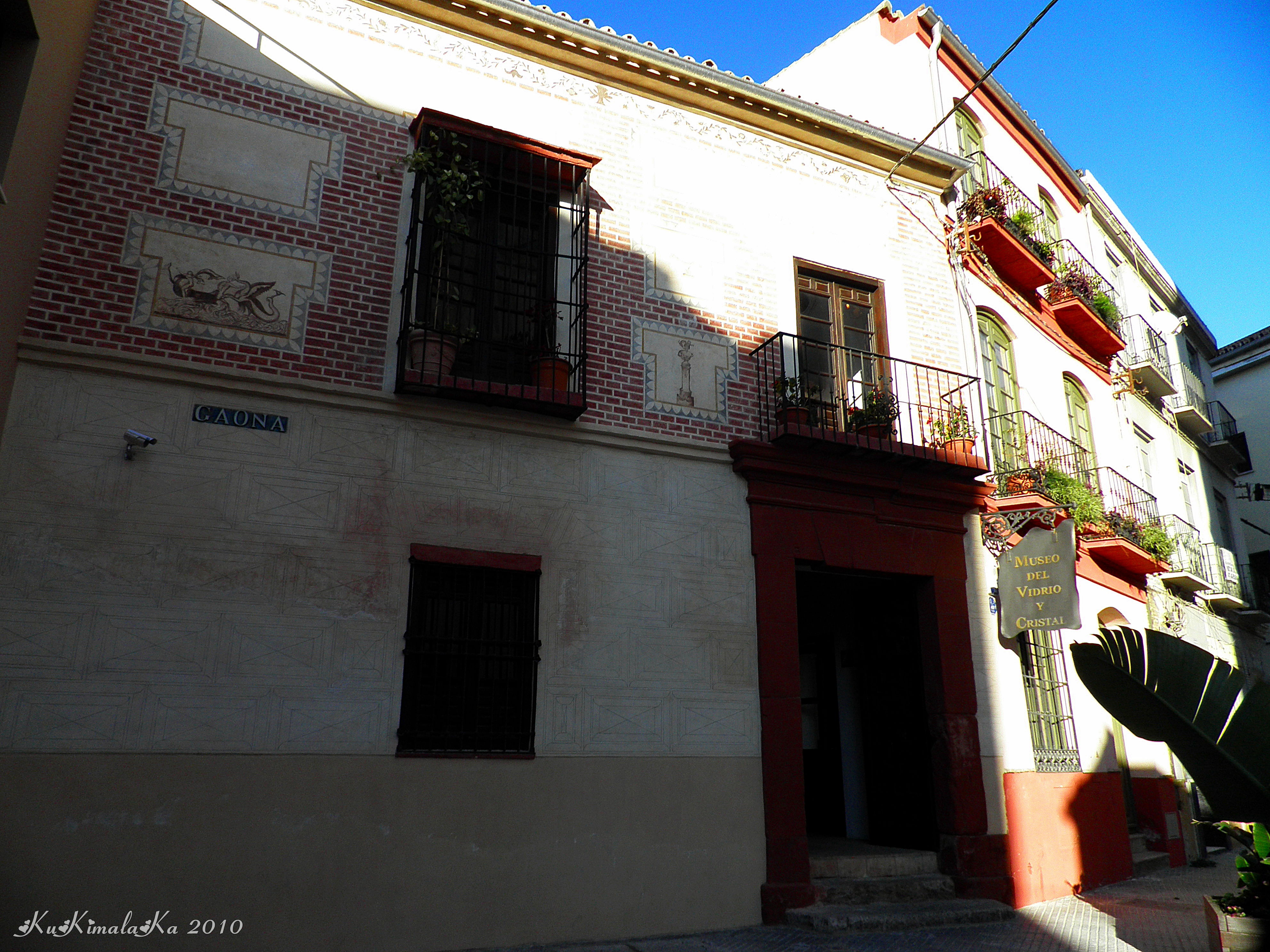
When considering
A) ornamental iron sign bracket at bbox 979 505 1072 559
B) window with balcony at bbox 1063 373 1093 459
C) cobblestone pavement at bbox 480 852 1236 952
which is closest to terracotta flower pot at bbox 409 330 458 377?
cobblestone pavement at bbox 480 852 1236 952

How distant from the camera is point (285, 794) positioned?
6211 millimetres

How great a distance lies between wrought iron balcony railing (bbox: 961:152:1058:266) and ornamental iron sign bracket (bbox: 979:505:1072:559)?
373 centimetres

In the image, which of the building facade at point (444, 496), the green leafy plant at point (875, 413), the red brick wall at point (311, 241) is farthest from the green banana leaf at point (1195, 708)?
the red brick wall at point (311, 241)

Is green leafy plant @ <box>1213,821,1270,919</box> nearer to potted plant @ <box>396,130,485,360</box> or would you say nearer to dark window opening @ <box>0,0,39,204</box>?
potted plant @ <box>396,130,485,360</box>

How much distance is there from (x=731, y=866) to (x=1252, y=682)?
13.5 ft

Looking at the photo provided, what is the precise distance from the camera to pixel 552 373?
7844mm

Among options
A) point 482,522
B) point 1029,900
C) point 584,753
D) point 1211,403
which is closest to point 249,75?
point 482,522

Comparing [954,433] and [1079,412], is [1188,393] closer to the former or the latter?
[1079,412]

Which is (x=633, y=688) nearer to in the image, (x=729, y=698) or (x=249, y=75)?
(x=729, y=698)

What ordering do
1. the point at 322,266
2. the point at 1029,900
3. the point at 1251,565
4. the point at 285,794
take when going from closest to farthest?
1. the point at 285,794
2. the point at 322,266
3. the point at 1029,900
4. the point at 1251,565

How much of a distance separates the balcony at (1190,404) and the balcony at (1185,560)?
2208 mm

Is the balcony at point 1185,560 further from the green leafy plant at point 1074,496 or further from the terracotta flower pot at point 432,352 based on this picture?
the terracotta flower pot at point 432,352

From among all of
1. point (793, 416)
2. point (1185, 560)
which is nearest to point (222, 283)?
point (793, 416)

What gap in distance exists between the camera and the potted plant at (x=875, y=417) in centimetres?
933
